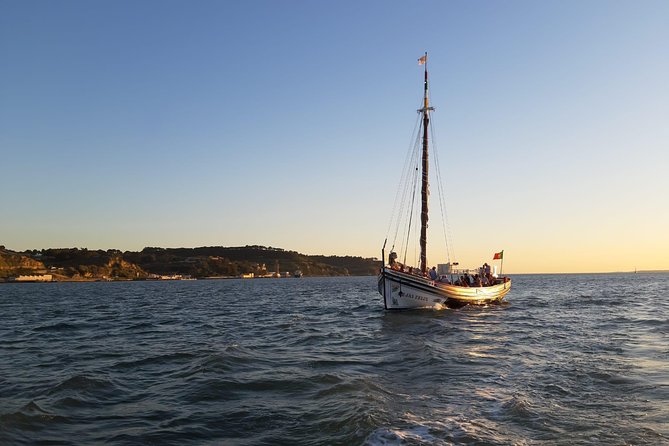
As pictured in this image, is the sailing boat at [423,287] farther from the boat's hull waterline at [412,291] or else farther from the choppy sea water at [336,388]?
the choppy sea water at [336,388]

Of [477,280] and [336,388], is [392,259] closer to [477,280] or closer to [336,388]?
[477,280]

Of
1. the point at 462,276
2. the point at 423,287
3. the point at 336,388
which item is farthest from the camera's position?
the point at 462,276

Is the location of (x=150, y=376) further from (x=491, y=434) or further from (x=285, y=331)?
(x=285, y=331)

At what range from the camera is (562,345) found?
825 inches

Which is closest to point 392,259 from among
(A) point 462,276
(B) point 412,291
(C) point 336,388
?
(B) point 412,291

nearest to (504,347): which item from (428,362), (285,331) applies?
(428,362)

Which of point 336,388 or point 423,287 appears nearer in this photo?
point 336,388

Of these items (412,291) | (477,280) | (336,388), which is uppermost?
(477,280)

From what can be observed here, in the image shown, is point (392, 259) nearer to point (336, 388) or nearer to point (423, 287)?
point (423, 287)

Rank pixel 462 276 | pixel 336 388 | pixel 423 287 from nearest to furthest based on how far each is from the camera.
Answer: pixel 336 388
pixel 423 287
pixel 462 276

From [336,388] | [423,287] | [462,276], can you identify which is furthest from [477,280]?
[336,388]

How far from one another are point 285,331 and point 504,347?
1146 centimetres

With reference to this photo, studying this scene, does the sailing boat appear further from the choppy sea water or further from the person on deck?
the choppy sea water

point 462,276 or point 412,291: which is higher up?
point 462,276
